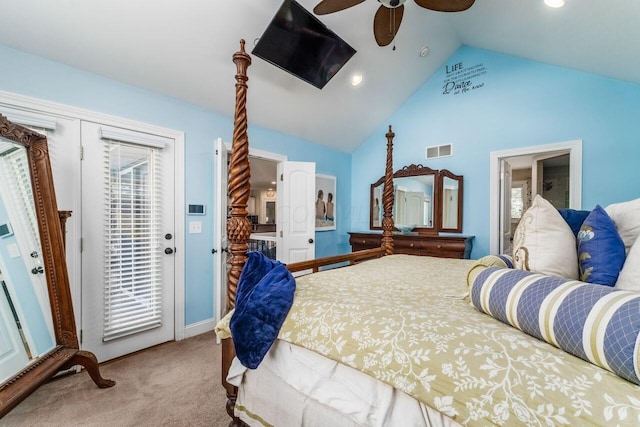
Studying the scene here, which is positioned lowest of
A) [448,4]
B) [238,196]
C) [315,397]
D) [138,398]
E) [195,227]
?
[138,398]

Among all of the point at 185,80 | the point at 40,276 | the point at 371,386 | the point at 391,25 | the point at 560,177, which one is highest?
the point at 391,25

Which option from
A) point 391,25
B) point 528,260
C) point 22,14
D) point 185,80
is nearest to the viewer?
point 528,260

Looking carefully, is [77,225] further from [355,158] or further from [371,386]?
[355,158]

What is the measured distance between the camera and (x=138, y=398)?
173 centimetres

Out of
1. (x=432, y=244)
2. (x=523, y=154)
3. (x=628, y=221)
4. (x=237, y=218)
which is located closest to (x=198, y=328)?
(x=237, y=218)

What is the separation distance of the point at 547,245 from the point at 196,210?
2702mm

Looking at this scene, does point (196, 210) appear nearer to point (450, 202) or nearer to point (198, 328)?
point (198, 328)

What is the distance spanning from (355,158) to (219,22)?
284 centimetres

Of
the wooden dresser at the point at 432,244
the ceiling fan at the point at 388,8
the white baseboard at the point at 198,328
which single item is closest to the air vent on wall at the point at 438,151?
the wooden dresser at the point at 432,244

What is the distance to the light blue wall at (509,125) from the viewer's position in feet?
8.34

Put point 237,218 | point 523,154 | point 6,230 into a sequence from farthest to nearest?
1. point 523,154
2. point 6,230
3. point 237,218

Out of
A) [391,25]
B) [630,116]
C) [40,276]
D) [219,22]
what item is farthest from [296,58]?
[630,116]

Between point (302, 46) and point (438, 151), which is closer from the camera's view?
point (302, 46)

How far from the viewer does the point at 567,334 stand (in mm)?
725
